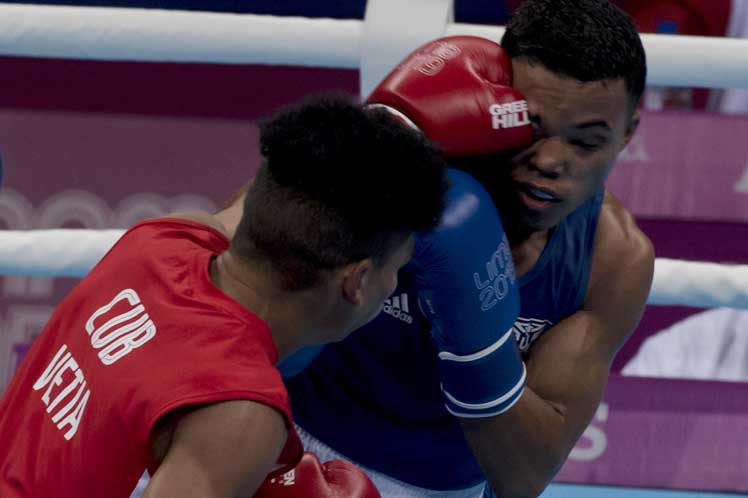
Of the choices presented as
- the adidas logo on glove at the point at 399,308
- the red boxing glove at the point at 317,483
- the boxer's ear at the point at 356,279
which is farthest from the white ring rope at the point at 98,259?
the boxer's ear at the point at 356,279

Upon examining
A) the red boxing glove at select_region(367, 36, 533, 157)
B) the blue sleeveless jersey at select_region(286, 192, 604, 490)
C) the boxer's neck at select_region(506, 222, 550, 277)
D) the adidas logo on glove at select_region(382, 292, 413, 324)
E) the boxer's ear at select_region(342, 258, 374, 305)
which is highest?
the red boxing glove at select_region(367, 36, 533, 157)

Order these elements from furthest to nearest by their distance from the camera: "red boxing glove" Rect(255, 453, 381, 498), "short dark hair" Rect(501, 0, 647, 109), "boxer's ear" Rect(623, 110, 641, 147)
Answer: "boxer's ear" Rect(623, 110, 641, 147) → "short dark hair" Rect(501, 0, 647, 109) → "red boxing glove" Rect(255, 453, 381, 498)

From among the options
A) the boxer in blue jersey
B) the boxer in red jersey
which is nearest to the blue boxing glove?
the boxer in blue jersey

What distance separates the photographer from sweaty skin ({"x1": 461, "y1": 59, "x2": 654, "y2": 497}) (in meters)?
1.43

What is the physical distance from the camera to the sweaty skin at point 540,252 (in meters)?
1.43

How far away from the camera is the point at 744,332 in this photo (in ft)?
8.55

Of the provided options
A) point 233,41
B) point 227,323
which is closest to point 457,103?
point 227,323

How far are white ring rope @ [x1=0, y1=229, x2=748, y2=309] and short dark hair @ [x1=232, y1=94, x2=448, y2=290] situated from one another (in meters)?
1.01

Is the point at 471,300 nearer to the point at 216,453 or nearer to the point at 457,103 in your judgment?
the point at 457,103

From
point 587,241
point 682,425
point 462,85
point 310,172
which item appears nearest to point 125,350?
point 310,172

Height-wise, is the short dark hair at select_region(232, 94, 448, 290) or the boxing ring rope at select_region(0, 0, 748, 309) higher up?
the short dark hair at select_region(232, 94, 448, 290)

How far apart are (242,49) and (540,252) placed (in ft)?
2.73

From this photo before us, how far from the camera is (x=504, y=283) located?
138cm

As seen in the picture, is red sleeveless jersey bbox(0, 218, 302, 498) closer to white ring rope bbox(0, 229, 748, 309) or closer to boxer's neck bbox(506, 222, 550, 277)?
boxer's neck bbox(506, 222, 550, 277)
